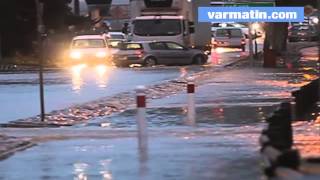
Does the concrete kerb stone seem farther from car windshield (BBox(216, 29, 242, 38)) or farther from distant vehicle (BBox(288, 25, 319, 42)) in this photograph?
distant vehicle (BBox(288, 25, 319, 42))

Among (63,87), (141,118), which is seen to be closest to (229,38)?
(63,87)

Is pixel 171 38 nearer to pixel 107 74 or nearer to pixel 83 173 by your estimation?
pixel 107 74

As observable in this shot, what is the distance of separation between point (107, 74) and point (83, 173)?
2241 cm

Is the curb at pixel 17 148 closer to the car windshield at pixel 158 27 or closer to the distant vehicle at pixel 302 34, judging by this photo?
the car windshield at pixel 158 27

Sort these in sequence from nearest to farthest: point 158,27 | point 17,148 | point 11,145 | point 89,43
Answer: point 17,148, point 11,145, point 158,27, point 89,43

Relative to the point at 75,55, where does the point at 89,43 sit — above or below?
above

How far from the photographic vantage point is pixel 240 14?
38.5 meters

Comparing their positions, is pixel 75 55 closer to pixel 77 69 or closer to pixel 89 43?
pixel 89 43

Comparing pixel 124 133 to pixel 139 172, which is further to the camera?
pixel 124 133

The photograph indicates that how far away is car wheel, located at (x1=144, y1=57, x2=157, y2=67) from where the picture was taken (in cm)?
4013

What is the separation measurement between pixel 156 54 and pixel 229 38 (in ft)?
75.8

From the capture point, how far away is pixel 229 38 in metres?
62.4

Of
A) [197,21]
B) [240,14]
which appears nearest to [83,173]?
[240,14]

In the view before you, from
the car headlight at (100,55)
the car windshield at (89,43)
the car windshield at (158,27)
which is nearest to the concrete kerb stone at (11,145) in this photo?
the car windshield at (158,27)
